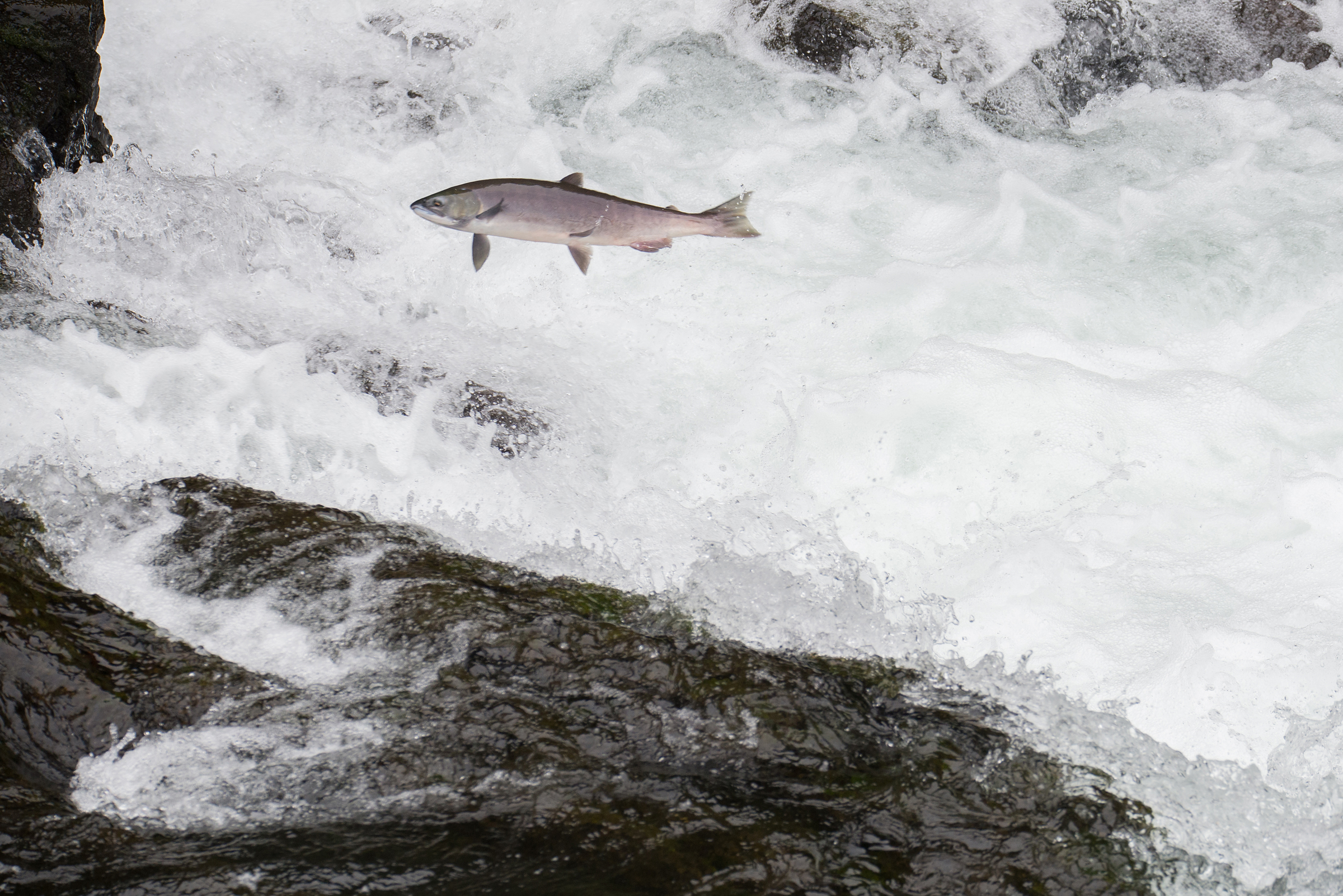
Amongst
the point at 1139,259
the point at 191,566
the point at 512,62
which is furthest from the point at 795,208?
the point at 191,566

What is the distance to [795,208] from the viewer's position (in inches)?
207

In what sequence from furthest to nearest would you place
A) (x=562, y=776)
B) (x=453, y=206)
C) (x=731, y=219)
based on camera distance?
(x=731, y=219) < (x=453, y=206) < (x=562, y=776)

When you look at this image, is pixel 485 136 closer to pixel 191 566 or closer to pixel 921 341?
pixel 921 341

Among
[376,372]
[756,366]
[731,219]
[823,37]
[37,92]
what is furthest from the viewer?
[823,37]

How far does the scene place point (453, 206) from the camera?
326 cm

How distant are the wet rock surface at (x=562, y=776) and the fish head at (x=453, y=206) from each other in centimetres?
109

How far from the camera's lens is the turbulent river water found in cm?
292

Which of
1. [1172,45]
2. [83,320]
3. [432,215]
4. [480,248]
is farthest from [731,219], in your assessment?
[1172,45]

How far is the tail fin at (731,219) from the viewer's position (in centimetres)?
340

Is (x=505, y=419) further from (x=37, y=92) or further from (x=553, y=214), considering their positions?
(x=37, y=92)

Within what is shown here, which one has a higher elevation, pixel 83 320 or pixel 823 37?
pixel 823 37

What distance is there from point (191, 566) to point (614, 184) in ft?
10.4

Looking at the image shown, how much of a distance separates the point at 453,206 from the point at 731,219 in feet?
2.90


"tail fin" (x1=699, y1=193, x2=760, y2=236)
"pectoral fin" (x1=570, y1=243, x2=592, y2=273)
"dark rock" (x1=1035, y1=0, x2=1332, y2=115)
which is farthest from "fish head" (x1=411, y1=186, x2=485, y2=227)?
"dark rock" (x1=1035, y1=0, x2=1332, y2=115)
